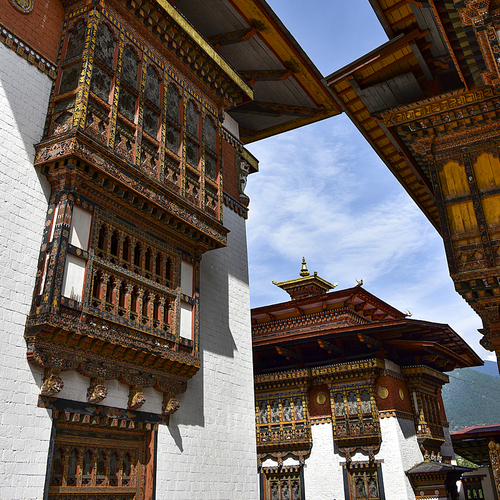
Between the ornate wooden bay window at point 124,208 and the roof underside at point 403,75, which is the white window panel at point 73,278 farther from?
the roof underside at point 403,75

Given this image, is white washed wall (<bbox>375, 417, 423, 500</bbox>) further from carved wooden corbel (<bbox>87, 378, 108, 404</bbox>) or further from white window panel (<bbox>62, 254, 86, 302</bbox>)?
white window panel (<bbox>62, 254, 86, 302</bbox>)

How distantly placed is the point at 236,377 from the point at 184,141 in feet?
16.9

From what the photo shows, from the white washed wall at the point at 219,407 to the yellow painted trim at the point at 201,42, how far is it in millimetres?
3048

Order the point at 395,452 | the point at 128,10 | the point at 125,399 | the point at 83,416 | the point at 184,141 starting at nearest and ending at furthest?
1. the point at 83,416
2. the point at 125,399
3. the point at 128,10
4. the point at 184,141
5. the point at 395,452

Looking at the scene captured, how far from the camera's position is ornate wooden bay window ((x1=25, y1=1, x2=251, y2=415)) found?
737 cm

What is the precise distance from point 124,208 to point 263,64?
7322 millimetres

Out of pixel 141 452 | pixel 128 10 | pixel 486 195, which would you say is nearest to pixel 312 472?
pixel 141 452

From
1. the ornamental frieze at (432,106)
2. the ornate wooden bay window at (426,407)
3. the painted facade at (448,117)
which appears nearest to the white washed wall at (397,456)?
the ornate wooden bay window at (426,407)

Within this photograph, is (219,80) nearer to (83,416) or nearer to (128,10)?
(128,10)

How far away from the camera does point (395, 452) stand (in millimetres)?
15453

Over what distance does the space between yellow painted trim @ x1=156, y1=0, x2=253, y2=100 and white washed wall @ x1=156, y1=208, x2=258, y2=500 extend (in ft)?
10.0

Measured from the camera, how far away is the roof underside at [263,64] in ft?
40.3

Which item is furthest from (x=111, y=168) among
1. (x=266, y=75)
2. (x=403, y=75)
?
(x=266, y=75)

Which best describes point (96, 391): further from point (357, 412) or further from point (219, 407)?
point (357, 412)
